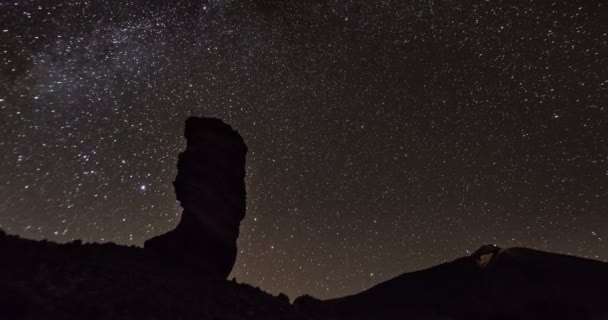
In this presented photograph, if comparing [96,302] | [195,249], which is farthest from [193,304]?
[195,249]

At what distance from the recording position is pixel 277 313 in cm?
1115

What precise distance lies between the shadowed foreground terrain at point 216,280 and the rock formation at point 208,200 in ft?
0.14

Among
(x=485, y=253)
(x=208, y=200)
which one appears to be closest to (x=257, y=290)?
(x=208, y=200)

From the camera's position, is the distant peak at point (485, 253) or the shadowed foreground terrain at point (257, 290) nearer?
the shadowed foreground terrain at point (257, 290)

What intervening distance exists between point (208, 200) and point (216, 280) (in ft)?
14.2

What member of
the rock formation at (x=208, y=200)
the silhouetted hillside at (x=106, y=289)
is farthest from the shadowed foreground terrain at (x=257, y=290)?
the rock formation at (x=208, y=200)

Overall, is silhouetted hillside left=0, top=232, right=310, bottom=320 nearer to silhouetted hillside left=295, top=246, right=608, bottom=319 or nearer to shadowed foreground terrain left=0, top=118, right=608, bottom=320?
shadowed foreground terrain left=0, top=118, right=608, bottom=320

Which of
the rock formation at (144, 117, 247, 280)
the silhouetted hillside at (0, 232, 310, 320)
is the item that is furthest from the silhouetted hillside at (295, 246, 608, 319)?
the rock formation at (144, 117, 247, 280)

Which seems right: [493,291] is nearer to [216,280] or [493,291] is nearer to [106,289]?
[216,280]

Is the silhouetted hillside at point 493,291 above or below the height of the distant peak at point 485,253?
below

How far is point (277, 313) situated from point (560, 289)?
9.20 meters

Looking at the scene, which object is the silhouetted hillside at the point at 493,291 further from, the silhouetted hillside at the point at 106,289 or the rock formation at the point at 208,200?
the rock formation at the point at 208,200

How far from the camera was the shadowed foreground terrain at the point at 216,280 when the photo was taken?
29.5 feet

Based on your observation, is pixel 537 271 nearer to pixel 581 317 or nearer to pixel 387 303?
pixel 581 317
